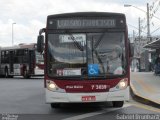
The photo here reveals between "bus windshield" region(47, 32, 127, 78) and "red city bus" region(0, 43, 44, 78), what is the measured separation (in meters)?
22.9

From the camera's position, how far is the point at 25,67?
38469mm

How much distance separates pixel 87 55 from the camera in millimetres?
14078

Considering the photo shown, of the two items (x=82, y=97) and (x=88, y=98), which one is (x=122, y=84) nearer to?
(x=88, y=98)

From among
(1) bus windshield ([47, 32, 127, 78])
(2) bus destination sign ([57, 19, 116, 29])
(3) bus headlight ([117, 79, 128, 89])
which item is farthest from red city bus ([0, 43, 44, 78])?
(3) bus headlight ([117, 79, 128, 89])

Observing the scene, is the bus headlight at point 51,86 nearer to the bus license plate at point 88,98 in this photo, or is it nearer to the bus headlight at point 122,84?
the bus license plate at point 88,98

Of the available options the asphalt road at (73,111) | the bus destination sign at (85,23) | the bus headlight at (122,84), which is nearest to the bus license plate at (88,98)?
the asphalt road at (73,111)

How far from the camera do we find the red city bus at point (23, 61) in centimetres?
3762

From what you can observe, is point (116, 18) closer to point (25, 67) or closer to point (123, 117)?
point (123, 117)

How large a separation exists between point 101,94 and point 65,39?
195cm

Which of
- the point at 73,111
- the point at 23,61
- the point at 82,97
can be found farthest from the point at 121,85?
the point at 23,61

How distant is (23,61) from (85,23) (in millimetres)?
24717

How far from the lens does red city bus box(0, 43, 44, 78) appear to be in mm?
37625

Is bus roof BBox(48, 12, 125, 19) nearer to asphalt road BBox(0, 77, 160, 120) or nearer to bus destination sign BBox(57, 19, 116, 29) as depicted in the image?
bus destination sign BBox(57, 19, 116, 29)

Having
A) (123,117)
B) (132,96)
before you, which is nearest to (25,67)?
(132,96)
